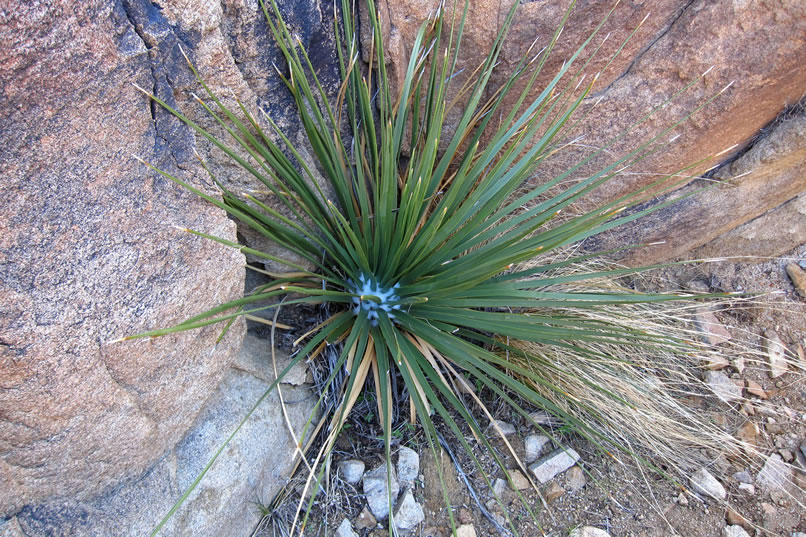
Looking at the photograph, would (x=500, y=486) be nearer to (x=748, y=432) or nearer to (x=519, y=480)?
(x=519, y=480)

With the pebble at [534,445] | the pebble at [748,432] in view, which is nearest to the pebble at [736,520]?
the pebble at [748,432]

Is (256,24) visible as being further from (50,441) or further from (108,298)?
(50,441)

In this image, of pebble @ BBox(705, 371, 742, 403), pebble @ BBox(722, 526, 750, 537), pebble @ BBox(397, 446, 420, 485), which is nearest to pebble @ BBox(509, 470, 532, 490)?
pebble @ BBox(397, 446, 420, 485)

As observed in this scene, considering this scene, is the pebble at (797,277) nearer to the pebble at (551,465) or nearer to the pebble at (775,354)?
the pebble at (775,354)

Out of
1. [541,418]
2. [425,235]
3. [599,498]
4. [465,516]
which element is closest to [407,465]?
[465,516]

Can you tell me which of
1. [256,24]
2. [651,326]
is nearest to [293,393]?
[256,24]

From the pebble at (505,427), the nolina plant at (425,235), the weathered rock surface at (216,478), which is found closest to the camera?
the weathered rock surface at (216,478)
